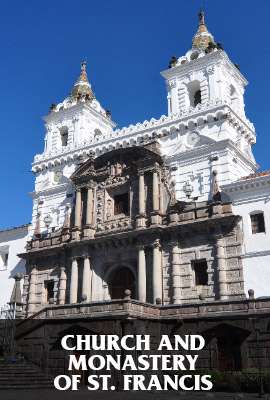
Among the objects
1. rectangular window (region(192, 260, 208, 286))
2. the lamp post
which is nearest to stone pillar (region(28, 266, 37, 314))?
the lamp post

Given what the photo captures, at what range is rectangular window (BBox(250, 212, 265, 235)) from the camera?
94.4 feet

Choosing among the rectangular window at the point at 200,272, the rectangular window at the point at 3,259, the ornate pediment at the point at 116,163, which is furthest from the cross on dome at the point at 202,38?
the rectangular window at the point at 3,259

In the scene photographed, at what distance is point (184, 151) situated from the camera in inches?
1345

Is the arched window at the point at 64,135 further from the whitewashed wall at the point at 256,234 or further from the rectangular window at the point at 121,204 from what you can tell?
the whitewashed wall at the point at 256,234

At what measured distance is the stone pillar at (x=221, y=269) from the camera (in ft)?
91.7

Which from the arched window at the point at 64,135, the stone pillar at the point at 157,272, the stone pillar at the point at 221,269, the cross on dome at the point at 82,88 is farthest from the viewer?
the cross on dome at the point at 82,88

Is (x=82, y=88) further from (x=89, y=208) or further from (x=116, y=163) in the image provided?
(x=89, y=208)

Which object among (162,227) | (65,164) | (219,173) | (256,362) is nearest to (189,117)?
(219,173)

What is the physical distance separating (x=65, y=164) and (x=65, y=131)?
15.9 feet

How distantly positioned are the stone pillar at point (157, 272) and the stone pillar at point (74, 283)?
626 cm

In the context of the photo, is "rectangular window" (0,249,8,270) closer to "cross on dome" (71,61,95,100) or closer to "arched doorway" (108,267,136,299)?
"arched doorway" (108,267,136,299)

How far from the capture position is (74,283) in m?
33.5

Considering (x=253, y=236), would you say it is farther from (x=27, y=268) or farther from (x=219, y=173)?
(x=27, y=268)

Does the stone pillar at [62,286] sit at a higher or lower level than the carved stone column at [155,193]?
lower
